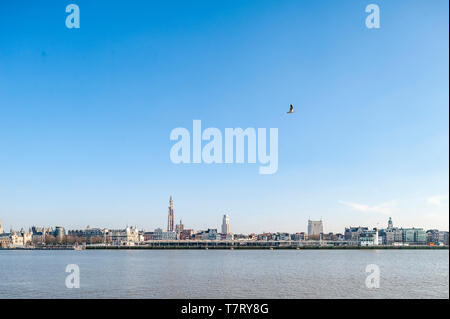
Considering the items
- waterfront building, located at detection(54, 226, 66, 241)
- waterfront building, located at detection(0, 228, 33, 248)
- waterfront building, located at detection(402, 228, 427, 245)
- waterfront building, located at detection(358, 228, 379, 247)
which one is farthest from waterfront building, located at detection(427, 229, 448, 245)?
waterfront building, located at detection(0, 228, 33, 248)

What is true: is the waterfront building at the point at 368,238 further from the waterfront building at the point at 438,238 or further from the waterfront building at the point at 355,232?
the waterfront building at the point at 438,238

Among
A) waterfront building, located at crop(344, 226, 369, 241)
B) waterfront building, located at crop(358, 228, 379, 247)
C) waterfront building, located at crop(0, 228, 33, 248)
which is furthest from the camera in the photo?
waterfront building, located at crop(344, 226, 369, 241)

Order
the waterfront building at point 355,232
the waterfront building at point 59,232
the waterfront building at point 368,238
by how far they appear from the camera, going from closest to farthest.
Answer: the waterfront building at point 368,238, the waterfront building at point 59,232, the waterfront building at point 355,232

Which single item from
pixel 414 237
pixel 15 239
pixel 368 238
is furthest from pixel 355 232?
pixel 15 239

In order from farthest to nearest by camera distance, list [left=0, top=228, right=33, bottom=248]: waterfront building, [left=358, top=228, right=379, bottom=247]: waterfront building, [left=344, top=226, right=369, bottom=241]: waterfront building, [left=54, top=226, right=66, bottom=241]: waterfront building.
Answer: [left=344, top=226, right=369, bottom=241]: waterfront building
[left=54, top=226, right=66, bottom=241]: waterfront building
[left=358, top=228, right=379, bottom=247]: waterfront building
[left=0, top=228, right=33, bottom=248]: waterfront building

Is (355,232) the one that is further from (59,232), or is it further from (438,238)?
(59,232)

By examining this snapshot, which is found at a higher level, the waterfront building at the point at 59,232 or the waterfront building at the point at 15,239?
the waterfront building at the point at 59,232

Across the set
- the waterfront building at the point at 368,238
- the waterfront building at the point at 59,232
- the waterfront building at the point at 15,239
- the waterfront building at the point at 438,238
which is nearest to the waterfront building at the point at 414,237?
the waterfront building at the point at 438,238

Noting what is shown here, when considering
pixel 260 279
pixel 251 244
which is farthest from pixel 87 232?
pixel 260 279

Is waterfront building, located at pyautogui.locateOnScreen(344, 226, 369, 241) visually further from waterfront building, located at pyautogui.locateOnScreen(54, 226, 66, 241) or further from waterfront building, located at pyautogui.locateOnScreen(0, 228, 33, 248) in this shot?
waterfront building, located at pyautogui.locateOnScreen(0, 228, 33, 248)

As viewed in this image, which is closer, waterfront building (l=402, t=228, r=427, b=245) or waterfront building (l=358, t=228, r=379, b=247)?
waterfront building (l=358, t=228, r=379, b=247)
